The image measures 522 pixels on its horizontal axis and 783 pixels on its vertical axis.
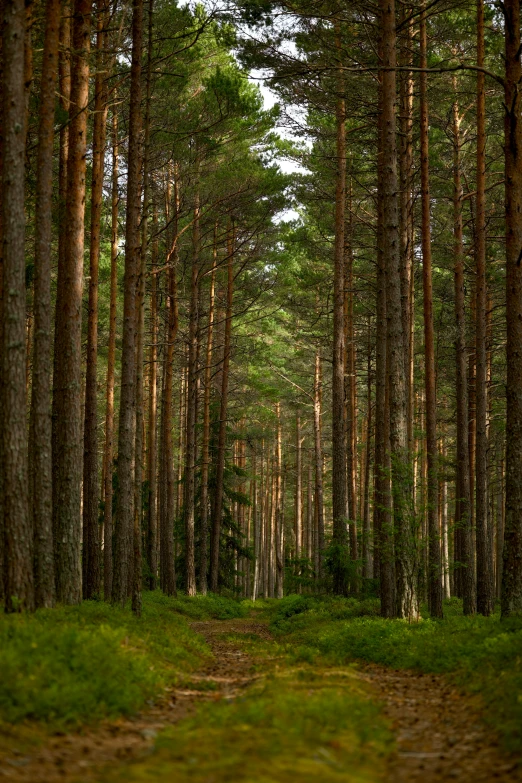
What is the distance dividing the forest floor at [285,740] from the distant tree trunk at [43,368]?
321 cm

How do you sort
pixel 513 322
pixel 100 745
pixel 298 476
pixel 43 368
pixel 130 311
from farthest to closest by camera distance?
pixel 298 476
pixel 130 311
pixel 513 322
pixel 43 368
pixel 100 745

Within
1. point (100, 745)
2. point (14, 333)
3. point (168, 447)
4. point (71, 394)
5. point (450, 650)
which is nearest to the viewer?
point (100, 745)

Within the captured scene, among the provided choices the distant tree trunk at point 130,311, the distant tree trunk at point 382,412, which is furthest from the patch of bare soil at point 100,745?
the distant tree trunk at point 382,412

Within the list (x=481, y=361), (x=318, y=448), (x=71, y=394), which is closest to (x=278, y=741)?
(x=71, y=394)

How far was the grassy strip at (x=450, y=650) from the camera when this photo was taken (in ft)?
22.5

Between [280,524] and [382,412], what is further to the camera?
[280,524]

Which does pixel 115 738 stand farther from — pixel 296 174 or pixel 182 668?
pixel 296 174

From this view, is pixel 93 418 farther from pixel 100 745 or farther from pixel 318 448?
pixel 318 448

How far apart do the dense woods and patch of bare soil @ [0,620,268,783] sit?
2.97m

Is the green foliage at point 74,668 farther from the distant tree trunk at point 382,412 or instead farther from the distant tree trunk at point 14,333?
the distant tree trunk at point 382,412

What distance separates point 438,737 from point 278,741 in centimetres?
174

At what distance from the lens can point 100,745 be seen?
5.82m

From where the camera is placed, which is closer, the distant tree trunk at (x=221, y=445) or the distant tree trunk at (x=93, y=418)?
the distant tree trunk at (x=93, y=418)

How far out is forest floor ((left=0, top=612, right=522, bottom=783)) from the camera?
4.76m
